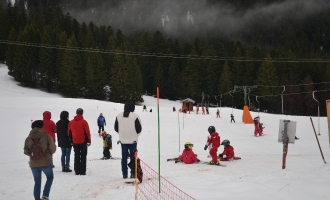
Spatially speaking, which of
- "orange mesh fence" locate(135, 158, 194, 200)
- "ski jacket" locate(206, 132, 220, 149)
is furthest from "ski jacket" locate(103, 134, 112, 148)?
"orange mesh fence" locate(135, 158, 194, 200)

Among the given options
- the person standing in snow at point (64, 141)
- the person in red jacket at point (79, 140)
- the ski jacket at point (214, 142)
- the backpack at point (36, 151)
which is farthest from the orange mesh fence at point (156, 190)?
the ski jacket at point (214, 142)

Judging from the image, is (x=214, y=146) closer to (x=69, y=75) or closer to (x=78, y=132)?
(x=78, y=132)

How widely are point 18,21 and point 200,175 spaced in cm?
7964

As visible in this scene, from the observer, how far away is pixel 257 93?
6912 cm

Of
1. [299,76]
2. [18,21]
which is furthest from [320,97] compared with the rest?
[18,21]

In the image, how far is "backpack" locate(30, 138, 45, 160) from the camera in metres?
5.79

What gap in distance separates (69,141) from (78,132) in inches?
34.9

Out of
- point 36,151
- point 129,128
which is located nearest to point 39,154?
point 36,151

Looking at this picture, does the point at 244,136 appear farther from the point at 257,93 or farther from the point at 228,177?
the point at 257,93

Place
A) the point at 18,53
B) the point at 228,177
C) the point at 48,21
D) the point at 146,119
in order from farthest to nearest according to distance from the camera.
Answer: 1. the point at 48,21
2. the point at 18,53
3. the point at 146,119
4. the point at 228,177

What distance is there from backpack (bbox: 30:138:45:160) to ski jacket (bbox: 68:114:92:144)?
258cm

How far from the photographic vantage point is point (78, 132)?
848 cm

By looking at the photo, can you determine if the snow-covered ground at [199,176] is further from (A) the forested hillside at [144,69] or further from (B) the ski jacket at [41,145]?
(A) the forested hillside at [144,69]

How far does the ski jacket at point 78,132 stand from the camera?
27.8 feet
